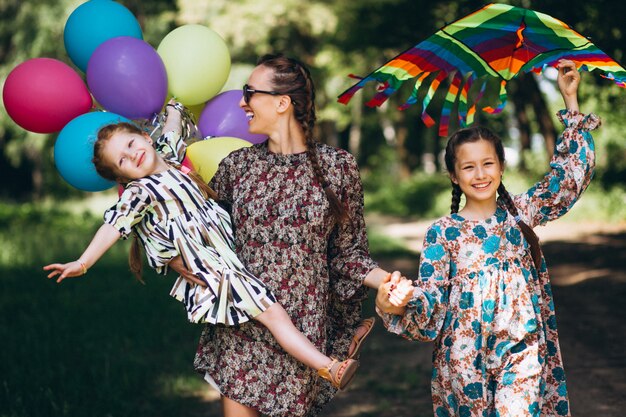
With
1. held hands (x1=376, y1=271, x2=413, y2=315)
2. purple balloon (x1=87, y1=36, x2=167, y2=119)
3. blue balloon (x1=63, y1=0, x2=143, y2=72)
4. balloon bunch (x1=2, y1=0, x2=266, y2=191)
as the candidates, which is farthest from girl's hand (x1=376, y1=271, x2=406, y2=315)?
blue balloon (x1=63, y1=0, x2=143, y2=72)

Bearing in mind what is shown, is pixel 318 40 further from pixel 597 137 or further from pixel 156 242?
pixel 156 242

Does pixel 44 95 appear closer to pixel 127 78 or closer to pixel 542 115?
pixel 127 78

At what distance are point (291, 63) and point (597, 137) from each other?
20345 mm

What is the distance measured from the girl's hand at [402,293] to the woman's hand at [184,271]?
0.75 m

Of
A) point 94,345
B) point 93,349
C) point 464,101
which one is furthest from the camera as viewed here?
point 94,345

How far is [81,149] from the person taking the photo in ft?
11.6

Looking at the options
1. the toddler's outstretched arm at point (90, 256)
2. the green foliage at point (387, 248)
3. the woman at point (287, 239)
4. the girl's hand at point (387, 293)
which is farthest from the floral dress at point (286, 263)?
the green foliage at point (387, 248)

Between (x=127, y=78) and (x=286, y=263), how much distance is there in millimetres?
1265

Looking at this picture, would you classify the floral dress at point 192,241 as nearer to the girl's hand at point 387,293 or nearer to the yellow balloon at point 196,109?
the girl's hand at point 387,293

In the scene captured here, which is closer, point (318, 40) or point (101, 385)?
point (101, 385)

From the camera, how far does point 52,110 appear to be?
380 centimetres

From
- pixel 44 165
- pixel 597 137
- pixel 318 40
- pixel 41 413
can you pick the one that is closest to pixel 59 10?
pixel 44 165

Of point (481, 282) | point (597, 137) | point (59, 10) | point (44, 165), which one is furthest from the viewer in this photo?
point (44, 165)

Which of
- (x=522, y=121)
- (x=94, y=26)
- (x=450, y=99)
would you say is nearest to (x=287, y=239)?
(x=450, y=99)
